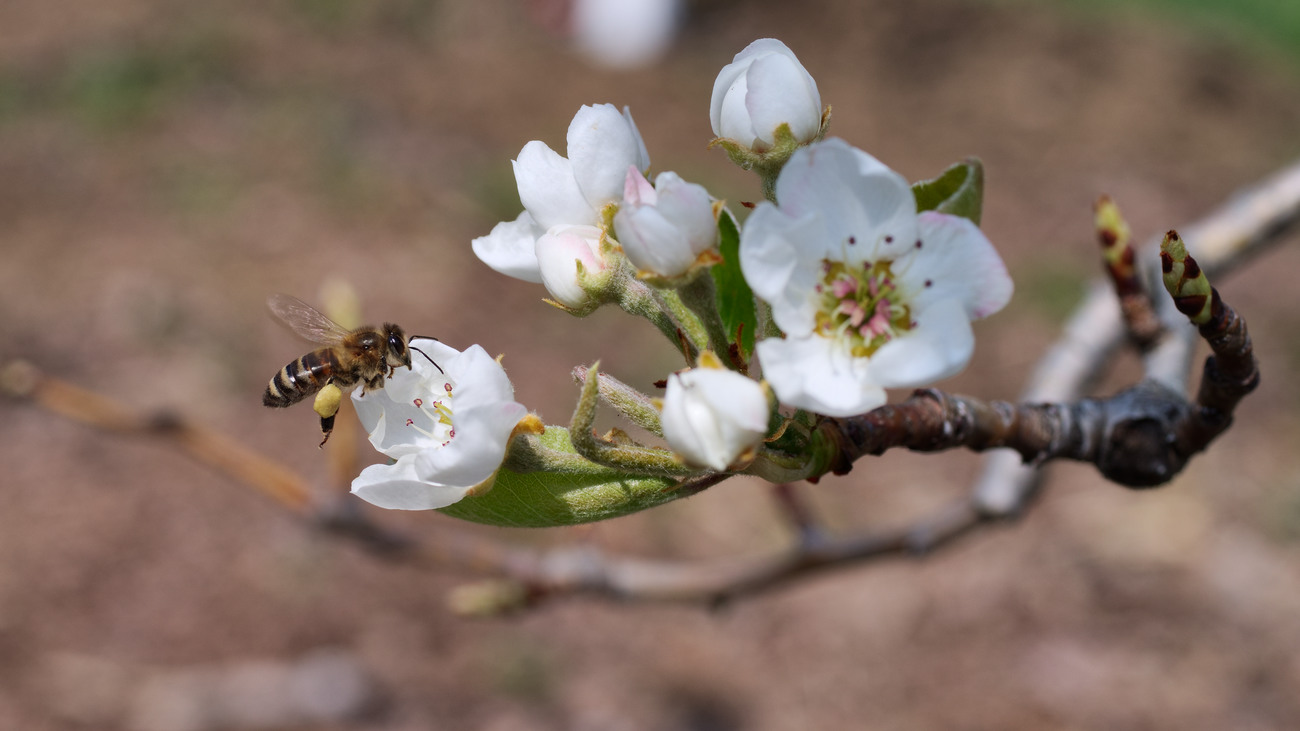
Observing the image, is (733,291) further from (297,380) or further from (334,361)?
(297,380)

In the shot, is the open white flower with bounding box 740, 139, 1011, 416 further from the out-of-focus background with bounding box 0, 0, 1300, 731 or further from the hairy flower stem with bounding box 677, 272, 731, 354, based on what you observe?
the out-of-focus background with bounding box 0, 0, 1300, 731

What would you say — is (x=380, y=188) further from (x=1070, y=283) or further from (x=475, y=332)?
(x=1070, y=283)

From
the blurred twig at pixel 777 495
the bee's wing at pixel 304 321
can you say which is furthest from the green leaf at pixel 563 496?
the blurred twig at pixel 777 495

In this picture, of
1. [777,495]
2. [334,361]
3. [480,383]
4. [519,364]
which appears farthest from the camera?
[519,364]

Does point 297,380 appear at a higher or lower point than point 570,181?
lower

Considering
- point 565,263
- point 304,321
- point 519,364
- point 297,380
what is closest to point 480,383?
point 565,263

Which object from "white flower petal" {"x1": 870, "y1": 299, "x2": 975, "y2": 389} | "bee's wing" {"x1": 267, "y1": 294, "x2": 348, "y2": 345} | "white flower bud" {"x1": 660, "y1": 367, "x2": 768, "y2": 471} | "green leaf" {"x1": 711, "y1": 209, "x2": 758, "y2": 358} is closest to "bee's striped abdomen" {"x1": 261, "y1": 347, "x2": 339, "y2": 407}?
"bee's wing" {"x1": 267, "y1": 294, "x2": 348, "y2": 345}

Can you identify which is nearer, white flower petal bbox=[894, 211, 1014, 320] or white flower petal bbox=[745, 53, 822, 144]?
white flower petal bbox=[894, 211, 1014, 320]
